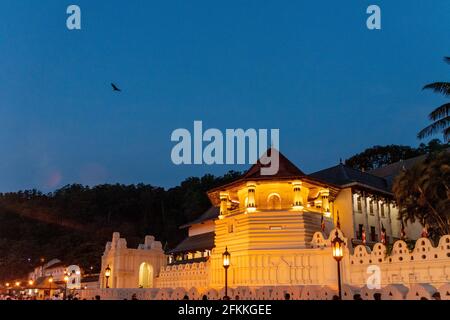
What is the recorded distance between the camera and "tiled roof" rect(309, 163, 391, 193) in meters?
37.6

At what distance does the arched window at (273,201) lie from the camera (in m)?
Result: 32.8

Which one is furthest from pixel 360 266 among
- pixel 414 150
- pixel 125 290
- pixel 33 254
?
pixel 33 254

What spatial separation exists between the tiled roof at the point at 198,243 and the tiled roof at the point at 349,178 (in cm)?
1249

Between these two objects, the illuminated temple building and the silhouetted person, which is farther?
the illuminated temple building

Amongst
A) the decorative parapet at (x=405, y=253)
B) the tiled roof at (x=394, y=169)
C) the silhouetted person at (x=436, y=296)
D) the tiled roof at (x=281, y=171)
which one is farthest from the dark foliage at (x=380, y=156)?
the silhouetted person at (x=436, y=296)

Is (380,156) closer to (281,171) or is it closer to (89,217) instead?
(281,171)

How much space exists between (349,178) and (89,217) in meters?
72.6

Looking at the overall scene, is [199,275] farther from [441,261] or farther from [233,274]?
[441,261]

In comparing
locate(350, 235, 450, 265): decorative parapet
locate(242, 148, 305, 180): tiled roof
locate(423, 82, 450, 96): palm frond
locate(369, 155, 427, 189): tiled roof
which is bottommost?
locate(350, 235, 450, 265): decorative parapet

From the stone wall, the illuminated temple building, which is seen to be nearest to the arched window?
the illuminated temple building

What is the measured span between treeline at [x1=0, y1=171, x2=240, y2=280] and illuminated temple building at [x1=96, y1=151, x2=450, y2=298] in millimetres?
35091

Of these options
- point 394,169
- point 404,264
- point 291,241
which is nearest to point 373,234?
point 394,169

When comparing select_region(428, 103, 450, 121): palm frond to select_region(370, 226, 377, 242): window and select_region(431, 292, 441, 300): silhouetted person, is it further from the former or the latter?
select_region(370, 226, 377, 242): window
